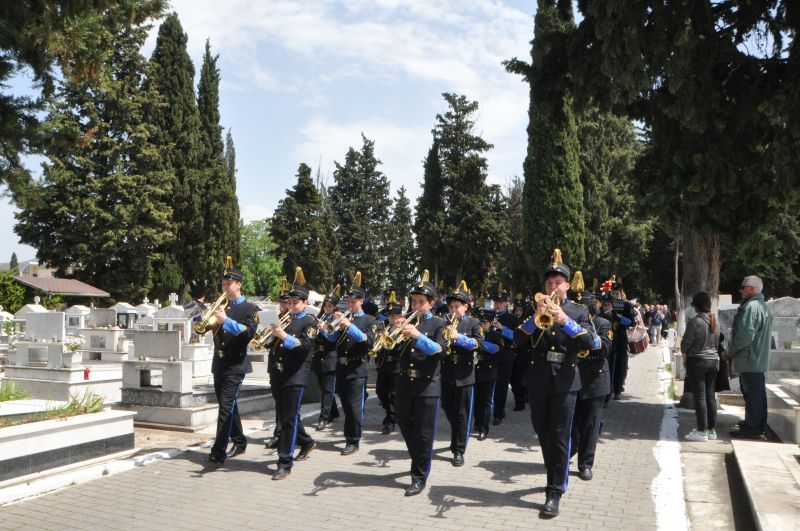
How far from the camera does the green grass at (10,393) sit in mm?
8642

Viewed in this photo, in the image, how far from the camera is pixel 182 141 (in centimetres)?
3944

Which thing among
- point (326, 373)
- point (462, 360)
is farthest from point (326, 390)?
point (462, 360)

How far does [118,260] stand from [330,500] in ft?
108

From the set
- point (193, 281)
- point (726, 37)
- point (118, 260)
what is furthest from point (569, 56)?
point (193, 281)

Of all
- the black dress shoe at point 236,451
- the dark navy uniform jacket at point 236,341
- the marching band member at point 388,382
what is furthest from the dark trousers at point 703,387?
the black dress shoe at point 236,451

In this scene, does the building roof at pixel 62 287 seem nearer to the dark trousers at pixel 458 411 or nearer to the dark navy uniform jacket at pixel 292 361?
the dark navy uniform jacket at pixel 292 361

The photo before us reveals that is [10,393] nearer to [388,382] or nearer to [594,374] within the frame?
[388,382]

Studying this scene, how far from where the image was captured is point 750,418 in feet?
28.7

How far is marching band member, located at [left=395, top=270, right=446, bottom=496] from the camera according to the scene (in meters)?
6.63

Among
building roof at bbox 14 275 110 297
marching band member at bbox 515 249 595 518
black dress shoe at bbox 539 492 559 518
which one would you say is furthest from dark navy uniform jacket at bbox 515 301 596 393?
building roof at bbox 14 275 110 297

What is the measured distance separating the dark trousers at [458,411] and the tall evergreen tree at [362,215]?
159ft

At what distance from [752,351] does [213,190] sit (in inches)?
1458

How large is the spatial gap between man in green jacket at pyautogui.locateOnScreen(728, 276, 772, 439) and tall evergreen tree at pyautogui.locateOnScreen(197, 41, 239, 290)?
35.9 metres

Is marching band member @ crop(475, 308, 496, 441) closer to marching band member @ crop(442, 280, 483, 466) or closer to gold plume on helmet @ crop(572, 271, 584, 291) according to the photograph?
marching band member @ crop(442, 280, 483, 466)
